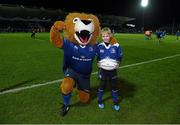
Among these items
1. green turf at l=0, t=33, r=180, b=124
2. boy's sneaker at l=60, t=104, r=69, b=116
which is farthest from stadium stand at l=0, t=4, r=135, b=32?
boy's sneaker at l=60, t=104, r=69, b=116

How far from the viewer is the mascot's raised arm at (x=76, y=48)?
689 centimetres

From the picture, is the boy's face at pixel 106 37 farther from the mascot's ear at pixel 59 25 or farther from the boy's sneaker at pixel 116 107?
the boy's sneaker at pixel 116 107

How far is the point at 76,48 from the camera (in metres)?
6.91

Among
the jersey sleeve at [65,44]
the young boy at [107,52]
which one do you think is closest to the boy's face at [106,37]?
the young boy at [107,52]

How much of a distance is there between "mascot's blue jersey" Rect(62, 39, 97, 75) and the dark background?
Result: 66.2 metres

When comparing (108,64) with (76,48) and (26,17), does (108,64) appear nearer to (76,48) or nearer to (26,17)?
(76,48)

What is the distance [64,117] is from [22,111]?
0.96 meters

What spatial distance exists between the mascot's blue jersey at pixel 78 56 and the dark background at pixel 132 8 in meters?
66.2

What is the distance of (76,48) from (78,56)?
182 millimetres

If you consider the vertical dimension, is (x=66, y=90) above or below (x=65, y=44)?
below

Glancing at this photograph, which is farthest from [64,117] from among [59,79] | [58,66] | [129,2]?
[129,2]

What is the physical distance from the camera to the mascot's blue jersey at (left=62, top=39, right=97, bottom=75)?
690cm

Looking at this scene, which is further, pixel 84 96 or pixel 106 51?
pixel 84 96

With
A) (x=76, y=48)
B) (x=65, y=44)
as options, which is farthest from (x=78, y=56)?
(x=65, y=44)
